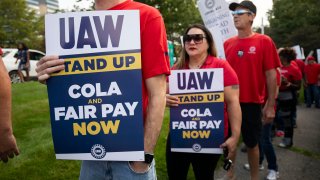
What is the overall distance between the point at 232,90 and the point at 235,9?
1593 mm

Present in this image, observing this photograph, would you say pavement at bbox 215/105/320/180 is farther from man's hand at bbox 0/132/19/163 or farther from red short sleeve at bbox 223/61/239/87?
man's hand at bbox 0/132/19/163

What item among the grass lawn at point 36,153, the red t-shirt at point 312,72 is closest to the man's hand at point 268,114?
the grass lawn at point 36,153

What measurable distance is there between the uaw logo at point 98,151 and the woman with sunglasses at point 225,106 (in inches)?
51.0

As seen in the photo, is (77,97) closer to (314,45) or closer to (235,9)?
(235,9)

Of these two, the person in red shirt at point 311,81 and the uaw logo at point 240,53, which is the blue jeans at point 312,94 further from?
the uaw logo at point 240,53

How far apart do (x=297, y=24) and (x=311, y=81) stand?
26832 mm

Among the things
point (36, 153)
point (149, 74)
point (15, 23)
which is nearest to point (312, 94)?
point (36, 153)

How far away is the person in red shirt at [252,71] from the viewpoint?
170 inches

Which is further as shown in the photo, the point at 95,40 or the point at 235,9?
the point at 235,9

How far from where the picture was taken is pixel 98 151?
6.53ft

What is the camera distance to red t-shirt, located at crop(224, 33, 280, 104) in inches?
170

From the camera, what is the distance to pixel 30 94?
33.7 ft

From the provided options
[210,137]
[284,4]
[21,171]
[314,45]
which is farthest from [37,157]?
[284,4]

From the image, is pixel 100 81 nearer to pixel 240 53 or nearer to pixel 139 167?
pixel 139 167
